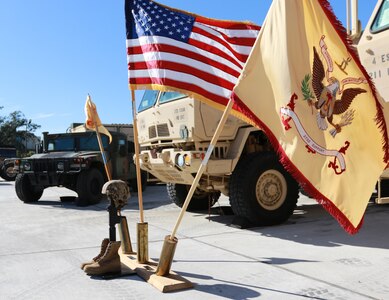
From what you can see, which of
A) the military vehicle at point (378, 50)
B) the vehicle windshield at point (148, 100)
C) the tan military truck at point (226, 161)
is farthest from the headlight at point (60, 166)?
the military vehicle at point (378, 50)

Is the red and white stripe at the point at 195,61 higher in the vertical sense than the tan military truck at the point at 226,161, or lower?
higher

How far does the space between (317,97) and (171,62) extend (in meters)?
1.42

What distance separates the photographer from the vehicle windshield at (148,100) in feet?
24.3

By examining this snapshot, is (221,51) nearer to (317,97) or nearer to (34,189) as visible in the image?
(317,97)

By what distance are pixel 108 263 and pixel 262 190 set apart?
3.00 metres

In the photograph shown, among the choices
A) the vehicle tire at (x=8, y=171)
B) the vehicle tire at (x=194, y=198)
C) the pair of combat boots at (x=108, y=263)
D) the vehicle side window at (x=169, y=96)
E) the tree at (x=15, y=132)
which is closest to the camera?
the pair of combat boots at (x=108, y=263)

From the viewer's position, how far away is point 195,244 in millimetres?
5438

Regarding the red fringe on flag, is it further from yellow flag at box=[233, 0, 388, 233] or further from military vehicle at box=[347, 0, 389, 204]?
military vehicle at box=[347, 0, 389, 204]

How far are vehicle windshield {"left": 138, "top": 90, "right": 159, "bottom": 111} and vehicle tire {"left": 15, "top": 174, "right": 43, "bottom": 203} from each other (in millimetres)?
4540

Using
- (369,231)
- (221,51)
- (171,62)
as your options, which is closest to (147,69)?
(171,62)

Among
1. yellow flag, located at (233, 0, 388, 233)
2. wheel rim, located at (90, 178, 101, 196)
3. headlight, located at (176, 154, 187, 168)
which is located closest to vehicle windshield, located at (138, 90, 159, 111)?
headlight, located at (176, 154, 187, 168)

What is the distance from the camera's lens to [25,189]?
1108cm

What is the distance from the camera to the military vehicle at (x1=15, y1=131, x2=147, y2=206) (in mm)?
10328

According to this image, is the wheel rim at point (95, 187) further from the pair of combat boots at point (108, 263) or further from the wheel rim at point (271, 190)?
the pair of combat boots at point (108, 263)
